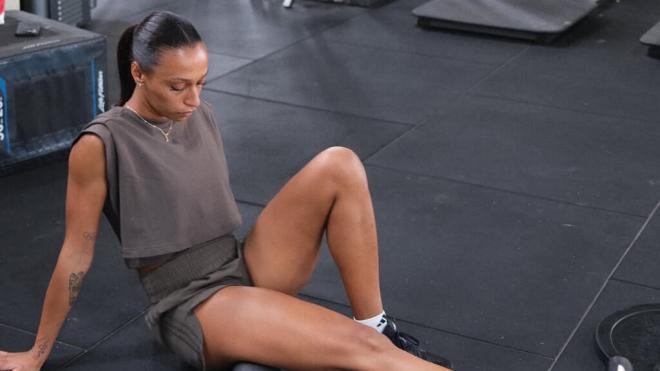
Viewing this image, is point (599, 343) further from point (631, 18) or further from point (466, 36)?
point (631, 18)

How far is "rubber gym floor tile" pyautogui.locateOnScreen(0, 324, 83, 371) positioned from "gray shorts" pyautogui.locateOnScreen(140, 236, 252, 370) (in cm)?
41

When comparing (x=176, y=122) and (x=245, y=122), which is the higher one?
(x=176, y=122)

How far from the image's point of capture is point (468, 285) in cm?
343

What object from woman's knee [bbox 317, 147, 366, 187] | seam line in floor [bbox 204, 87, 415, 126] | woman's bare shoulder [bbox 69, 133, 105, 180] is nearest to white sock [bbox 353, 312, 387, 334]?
woman's knee [bbox 317, 147, 366, 187]

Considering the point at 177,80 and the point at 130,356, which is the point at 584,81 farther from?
the point at 177,80

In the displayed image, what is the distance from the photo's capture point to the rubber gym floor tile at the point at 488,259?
127 inches

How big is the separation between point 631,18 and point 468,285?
416 centimetres

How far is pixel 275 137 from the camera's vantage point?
4730 millimetres

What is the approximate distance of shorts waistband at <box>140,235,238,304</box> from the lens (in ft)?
8.60

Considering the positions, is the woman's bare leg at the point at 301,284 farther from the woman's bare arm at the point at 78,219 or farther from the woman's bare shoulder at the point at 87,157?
the woman's bare shoulder at the point at 87,157

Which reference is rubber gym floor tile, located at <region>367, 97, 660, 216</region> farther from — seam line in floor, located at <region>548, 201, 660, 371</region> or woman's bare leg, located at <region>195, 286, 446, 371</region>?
woman's bare leg, located at <region>195, 286, 446, 371</region>

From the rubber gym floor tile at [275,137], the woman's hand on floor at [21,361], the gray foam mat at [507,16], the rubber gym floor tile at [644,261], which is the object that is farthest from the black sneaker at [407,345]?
the gray foam mat at [507,16]

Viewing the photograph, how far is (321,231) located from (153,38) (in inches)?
26.8

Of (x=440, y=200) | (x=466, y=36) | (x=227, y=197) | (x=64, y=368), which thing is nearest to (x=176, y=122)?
(x=227, y=197)
